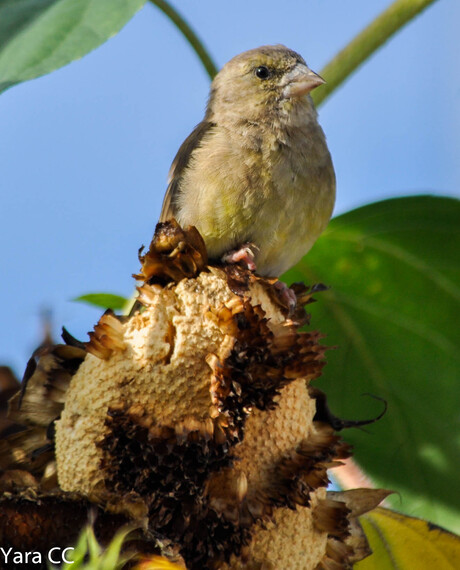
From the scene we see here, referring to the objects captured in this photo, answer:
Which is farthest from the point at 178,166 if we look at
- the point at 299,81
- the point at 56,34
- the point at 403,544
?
the point at 403,544

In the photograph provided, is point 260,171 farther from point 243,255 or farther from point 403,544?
point 403,544

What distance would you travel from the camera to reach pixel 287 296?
1.47 metres

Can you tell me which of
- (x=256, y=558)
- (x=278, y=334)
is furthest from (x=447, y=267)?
(x=256, y=558)

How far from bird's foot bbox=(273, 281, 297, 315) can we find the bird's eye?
4.67 feet

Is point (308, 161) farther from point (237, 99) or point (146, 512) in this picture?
point (146, 512)

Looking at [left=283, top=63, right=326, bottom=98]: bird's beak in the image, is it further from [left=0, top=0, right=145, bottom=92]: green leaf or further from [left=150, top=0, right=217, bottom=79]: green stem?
[left=0, top=0, right=145, bottom=92]: green leaf

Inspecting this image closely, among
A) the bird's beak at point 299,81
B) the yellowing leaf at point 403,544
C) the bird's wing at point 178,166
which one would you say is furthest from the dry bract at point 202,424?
the bird's beak at point 299,81

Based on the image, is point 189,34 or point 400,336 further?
point 400,336

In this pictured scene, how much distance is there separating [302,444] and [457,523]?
81cm

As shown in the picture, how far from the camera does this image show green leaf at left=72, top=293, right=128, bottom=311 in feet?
6.52

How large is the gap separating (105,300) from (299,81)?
97 cm

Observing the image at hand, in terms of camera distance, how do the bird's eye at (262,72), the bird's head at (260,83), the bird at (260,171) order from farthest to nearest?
the bird's eye at (262,72)
the bird's head at (260,83)
the bird at (260,171)

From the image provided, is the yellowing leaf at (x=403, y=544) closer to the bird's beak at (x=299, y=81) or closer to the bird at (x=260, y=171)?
the bird at (x=260, y=171)

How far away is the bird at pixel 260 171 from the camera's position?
212 centimetres
